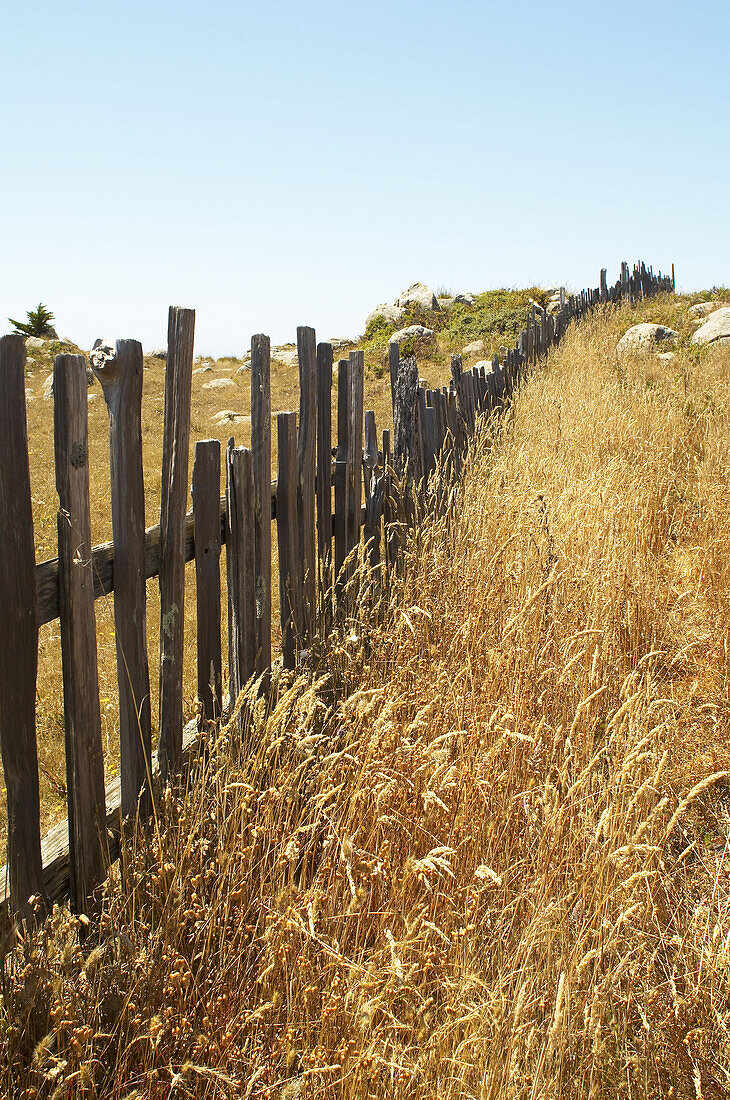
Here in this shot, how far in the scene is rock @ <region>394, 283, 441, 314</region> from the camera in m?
22.0

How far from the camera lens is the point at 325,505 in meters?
3.39

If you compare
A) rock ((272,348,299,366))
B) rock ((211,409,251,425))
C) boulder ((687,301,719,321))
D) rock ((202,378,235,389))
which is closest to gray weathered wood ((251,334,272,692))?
rock ((211,409,251,425))

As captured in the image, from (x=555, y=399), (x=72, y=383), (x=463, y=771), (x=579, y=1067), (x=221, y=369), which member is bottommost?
(x=579, y=1067)

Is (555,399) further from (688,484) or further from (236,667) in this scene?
(236,667)

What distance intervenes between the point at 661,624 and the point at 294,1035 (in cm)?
252

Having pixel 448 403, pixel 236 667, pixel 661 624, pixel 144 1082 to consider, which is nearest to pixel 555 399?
pixel 448 403

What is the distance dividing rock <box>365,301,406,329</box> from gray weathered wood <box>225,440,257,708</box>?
66.8ft

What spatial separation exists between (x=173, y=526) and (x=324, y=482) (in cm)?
134

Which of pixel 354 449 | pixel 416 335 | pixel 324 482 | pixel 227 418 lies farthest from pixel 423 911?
pixel 416 335

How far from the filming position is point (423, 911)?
153 cm

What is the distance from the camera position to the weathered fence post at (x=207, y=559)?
2268 mm

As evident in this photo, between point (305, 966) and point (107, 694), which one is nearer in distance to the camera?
point (305, 966)

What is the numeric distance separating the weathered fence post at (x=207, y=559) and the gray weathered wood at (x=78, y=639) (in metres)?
0.41

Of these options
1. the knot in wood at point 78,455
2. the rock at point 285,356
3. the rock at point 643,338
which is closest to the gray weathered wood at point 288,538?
the knot in wood at point 78,455
